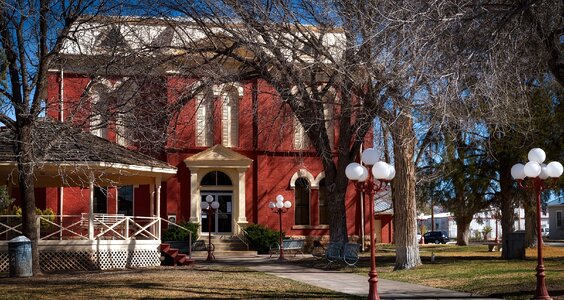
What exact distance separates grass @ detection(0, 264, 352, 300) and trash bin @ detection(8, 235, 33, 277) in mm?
425

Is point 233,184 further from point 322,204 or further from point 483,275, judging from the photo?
point 483,275

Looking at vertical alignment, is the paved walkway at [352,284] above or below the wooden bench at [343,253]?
below

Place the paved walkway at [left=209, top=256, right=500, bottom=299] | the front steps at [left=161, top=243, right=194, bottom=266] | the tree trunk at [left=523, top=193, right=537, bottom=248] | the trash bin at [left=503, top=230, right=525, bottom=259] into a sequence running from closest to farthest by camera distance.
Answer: the paved walkway at [left=209, top=256, right=500, bottom=299], the trash bin at [left=503, top=230, right=525, bottom=259], the front steps at [left=161, top=243, right=194, bottom=266], the tree trunk at [left=523, top=193, right=537, bottom=248]

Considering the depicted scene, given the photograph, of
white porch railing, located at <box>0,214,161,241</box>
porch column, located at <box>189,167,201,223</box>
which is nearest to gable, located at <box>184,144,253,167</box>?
porch column, located at <box>189,167,201,223</box>

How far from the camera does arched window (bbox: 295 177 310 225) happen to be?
40594 millimetres

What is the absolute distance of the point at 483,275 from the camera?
2080 centimetres

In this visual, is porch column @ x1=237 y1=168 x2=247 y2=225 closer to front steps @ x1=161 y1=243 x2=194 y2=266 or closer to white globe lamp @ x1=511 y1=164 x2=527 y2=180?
front steps @ x1=161 y1=243 x2=194 y2=266

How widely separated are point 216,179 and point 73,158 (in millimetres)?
16087

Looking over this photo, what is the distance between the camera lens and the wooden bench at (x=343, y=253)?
1041 inches

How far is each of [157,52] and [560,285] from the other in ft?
44.8

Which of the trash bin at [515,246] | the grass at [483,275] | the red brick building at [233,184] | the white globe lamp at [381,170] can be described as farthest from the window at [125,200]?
the white globe lamp at [381,170]

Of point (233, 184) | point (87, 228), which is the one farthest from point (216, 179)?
point (87, 228)

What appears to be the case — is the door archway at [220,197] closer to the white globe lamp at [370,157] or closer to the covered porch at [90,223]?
the covered porch at [90,223]

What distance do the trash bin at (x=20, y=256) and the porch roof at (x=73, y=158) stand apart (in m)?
2.04
